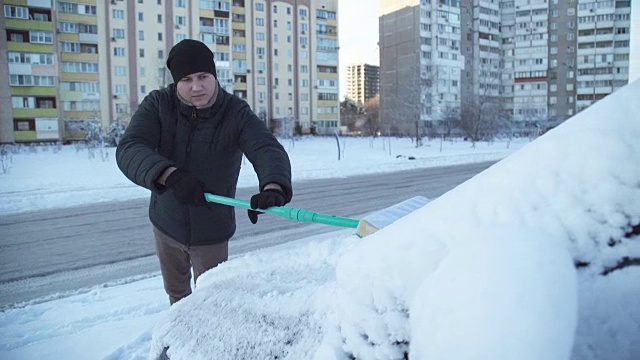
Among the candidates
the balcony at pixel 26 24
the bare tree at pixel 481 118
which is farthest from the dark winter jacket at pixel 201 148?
the balcony at pixel 26 24

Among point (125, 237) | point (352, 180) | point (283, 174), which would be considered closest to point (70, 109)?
point (352, 180)

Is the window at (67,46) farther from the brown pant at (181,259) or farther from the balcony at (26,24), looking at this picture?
the brown pant at (181,259)

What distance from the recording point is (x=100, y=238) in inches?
276

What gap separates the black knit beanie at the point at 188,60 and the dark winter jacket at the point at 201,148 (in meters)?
0.16

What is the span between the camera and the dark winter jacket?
252cm

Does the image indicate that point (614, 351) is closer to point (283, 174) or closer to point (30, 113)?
point (283, 174)

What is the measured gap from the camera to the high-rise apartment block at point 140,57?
4153 cm

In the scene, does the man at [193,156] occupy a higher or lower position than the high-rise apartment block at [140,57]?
lower

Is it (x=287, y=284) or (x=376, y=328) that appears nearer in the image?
(x=376, y=328)

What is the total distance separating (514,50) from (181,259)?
236 feet

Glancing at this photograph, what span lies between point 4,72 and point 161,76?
11912mm

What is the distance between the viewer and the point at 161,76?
143ft

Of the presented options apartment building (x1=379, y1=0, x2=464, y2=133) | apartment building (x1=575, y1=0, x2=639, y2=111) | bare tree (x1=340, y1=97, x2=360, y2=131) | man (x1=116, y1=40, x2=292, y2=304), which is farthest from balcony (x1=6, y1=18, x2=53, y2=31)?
apartment building (x1=575, y1=0, x2=639, y2=111)

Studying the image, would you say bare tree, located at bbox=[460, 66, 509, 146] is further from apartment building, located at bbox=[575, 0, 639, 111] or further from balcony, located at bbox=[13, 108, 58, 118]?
balcony, located at bbox=[13, 108, 58, 118]
